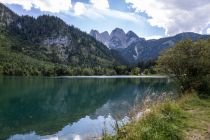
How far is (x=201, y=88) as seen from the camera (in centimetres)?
2789

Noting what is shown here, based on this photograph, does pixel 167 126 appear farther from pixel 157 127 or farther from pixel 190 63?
pixel 190 63

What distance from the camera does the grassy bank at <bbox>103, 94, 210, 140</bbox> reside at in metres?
10.7

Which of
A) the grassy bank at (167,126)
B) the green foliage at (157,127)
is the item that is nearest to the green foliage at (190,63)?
the grassy bank at (167,126)

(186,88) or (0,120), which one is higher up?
(186,88)

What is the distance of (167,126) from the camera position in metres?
11.6

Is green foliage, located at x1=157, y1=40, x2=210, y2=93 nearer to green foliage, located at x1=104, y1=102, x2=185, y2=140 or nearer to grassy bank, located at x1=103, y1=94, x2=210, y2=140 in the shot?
grassy bank, located at x1=103, y1=94, x2=210, y2=140

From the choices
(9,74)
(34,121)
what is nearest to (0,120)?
(34,121)

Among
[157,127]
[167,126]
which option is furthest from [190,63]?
[157,127]

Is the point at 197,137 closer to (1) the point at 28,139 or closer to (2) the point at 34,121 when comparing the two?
(1) the point at 28,139

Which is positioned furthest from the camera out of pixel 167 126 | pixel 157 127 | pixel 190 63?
pixel 190 63

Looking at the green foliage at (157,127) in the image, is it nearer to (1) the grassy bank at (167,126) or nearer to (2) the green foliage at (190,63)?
(1) the grassy bank at (167,126)

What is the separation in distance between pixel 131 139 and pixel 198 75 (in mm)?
19767

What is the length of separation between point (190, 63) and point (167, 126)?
1736 cm

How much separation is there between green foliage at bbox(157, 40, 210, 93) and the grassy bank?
1013 centimetres
